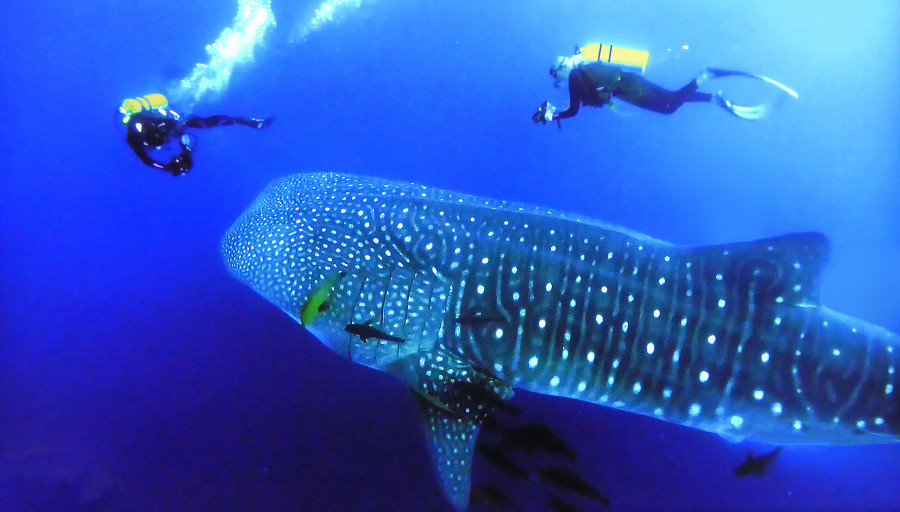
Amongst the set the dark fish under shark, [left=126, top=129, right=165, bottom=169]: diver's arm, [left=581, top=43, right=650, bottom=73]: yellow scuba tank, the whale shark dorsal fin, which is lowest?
the dark fish under shark

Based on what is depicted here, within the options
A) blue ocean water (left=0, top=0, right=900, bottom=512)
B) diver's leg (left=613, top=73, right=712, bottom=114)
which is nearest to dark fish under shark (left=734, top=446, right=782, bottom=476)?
blue ocean water (left=0, top=0, right=900, bottom=512)

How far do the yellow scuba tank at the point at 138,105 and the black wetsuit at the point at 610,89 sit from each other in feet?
11.4

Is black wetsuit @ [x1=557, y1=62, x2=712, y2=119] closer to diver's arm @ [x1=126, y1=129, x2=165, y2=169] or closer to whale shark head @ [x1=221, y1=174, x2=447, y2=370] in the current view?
whale shark head @ [x1=221, y1=174, x2=447, y2=370]

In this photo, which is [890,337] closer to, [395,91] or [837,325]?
[837,325]

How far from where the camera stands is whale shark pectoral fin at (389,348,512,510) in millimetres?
2959

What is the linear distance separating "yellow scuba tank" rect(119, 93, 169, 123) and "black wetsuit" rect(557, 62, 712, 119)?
3483 millimetres

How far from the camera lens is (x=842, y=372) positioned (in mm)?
2457

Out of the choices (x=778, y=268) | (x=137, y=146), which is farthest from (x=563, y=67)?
(x=137, y=146)

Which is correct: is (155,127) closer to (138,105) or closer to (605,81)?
(138,105)

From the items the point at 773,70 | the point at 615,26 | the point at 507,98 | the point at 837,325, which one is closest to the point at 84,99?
the point at 507,98

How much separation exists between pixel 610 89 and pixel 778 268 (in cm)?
223

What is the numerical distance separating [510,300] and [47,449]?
14.4ft

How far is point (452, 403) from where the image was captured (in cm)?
299

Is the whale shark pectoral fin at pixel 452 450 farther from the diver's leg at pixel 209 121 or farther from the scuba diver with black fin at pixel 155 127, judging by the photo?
the diver's leg at pixel 209 121
